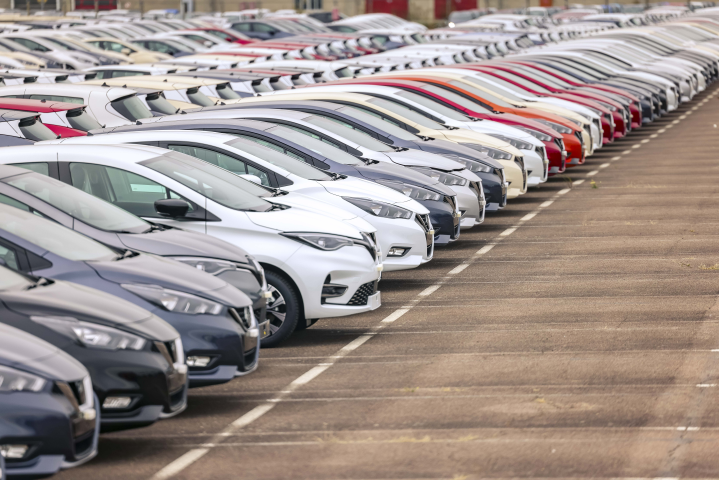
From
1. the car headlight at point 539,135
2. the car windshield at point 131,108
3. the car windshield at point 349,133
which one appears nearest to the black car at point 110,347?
the car windshield at point 349,133

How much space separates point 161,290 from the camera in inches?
297

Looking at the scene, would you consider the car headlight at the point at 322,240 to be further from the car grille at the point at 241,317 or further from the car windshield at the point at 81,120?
the car windshield at the point at 81,120

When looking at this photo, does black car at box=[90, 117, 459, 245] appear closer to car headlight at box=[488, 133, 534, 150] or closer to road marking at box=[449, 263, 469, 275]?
road marking at box=[449, 263, 469, 275]

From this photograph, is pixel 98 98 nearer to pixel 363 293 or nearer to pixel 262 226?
pixel 262 226

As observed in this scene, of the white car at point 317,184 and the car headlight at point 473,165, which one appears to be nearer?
the white car at point 317,184

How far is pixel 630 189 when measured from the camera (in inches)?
741

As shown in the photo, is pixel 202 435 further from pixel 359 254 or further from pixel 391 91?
pixel 391 91

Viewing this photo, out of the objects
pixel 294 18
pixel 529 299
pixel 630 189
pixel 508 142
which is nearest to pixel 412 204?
pixel 529 299

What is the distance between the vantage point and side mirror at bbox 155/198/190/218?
9.09m

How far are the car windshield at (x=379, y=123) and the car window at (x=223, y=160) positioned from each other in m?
4.32

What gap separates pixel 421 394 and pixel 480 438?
103 centimetres

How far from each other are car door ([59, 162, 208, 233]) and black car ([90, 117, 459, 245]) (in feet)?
8.22

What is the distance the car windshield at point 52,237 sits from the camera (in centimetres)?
750

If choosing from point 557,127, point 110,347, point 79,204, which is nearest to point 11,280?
point 110,347
